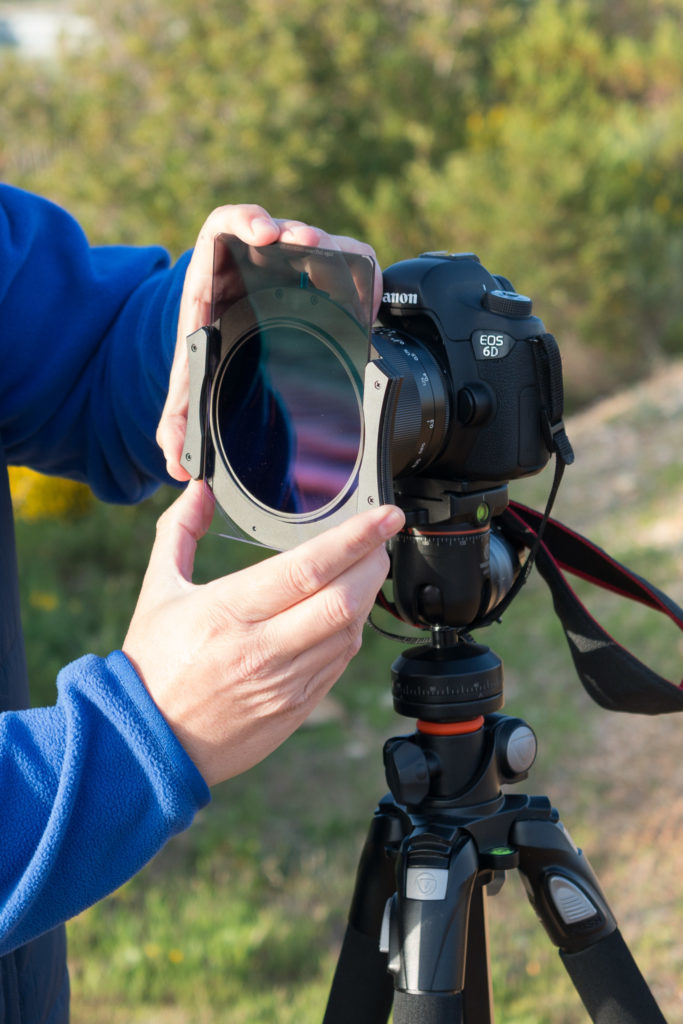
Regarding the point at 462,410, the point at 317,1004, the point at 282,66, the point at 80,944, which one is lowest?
the point at 317,1004

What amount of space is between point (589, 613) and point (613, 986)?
15.9 inches

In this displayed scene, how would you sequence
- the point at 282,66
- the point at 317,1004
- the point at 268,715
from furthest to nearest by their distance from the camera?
the point at 282,66 → the point at 317,1004 → the point at 268,715

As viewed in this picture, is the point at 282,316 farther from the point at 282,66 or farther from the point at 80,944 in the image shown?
the point at 282,66

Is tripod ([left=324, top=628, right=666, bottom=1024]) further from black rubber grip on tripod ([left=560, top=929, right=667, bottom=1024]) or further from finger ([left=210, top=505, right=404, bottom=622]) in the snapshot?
finger ([left=210, top=505, right=404, bottom=622])

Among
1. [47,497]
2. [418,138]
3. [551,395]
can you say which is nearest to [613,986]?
[551,395]

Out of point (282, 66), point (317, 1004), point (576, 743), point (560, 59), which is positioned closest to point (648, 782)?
point (576, 743)

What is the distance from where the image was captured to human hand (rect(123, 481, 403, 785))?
0.75 m

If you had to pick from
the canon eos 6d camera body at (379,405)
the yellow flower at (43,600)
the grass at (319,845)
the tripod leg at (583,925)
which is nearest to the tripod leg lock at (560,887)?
the tripod leg at (583,925)

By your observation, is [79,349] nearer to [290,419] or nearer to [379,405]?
[290,419]

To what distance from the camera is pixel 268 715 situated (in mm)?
796

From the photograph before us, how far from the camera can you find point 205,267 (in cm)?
108

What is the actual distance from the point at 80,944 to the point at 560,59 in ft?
32.1

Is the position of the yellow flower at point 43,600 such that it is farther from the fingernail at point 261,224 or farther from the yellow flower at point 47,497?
the fingernail at point 261,224

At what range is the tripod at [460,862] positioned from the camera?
41.0 inches
